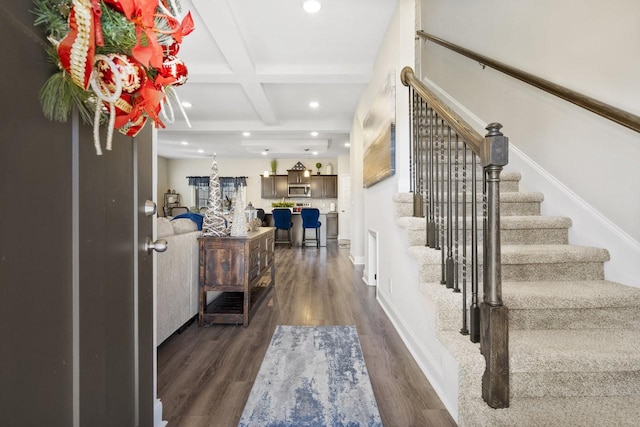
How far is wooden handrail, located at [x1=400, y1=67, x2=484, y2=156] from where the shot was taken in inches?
47.5

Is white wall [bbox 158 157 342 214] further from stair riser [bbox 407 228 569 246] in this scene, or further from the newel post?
the newel post

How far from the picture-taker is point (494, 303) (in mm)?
1075

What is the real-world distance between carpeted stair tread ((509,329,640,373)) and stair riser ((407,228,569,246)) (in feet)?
2.30

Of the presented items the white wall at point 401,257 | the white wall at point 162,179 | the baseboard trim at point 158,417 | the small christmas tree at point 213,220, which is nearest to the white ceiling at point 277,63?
the white wall at point 401,257

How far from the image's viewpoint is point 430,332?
1685mm

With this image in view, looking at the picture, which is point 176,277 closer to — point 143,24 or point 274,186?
point 143,24

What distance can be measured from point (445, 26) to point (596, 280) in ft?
10.2

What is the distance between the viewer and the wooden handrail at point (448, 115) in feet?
3.96

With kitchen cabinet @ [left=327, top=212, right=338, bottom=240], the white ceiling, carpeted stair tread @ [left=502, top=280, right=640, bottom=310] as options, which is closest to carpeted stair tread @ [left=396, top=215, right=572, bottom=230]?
carpeted stair tread @ [left=502, top=280, right=640, bottom=310]

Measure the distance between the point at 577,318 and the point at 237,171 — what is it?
898 cm

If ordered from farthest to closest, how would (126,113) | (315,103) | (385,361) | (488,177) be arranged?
(315,103) < (385,361) < (488,177) < (126,113)

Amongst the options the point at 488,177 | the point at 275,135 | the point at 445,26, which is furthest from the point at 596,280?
the point at 275,135

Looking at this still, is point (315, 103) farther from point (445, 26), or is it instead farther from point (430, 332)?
point (430, 332)

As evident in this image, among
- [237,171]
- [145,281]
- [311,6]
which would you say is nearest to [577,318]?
[145,281]
